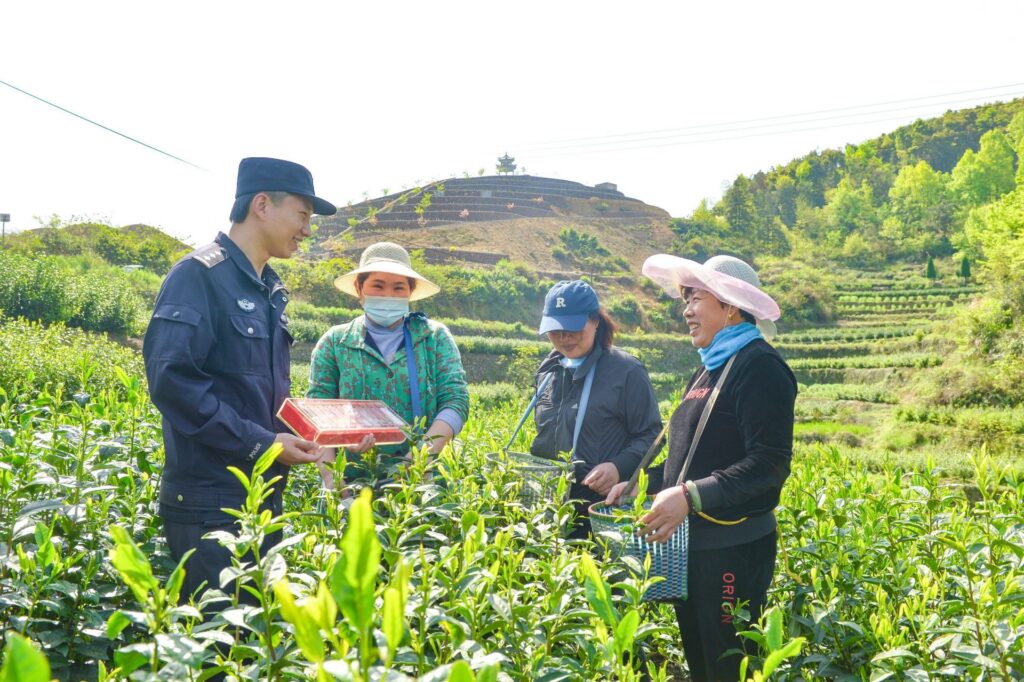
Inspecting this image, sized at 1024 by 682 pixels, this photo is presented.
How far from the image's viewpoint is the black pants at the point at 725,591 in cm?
197

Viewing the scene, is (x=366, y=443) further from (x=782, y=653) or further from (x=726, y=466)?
(x=782, y=653)

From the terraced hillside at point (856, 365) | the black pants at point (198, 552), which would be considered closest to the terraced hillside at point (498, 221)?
the terraced hillside at point (856, 365)

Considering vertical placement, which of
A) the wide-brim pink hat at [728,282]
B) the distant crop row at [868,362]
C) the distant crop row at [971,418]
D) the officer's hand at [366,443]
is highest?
the wide-brim pink hat at [728,282]

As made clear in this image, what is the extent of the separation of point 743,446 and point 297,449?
118 centimetres

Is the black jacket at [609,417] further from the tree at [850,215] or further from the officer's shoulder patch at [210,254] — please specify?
the tree at [850,215]

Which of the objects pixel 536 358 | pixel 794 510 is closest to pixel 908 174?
pixel 536 358

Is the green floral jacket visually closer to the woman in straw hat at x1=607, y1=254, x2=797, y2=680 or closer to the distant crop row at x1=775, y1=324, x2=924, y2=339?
the woman in straw hat at x1=607, y1=254, x2=797, y2=680

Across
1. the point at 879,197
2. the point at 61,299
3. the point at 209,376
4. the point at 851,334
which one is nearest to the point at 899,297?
the point at 851,334

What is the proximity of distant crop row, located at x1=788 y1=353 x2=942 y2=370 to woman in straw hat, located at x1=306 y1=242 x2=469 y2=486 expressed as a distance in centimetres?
2543

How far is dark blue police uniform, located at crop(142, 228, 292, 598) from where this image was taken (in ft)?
5.90

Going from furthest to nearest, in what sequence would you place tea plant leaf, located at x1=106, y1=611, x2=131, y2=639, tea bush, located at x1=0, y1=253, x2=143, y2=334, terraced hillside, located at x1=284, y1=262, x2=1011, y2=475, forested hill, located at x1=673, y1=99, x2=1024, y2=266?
forested hill, located at x1=673, y1=99, x2=1024, y2=266, terraced hillside, located at x1=284, y1=262, x2=1011, y2=475, tea bush, located at x1=0, y1=253, x2=143, y2=334, tea plant leaf, located at x1=106, y1=611, x2=131, y2=639

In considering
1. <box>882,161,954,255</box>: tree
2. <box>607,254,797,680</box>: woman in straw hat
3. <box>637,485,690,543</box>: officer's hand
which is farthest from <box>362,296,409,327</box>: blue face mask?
<box>882,161,954,255</box>: tree

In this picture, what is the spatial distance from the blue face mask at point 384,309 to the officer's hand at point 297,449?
2.91 feet

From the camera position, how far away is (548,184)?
55.2 meters
